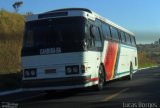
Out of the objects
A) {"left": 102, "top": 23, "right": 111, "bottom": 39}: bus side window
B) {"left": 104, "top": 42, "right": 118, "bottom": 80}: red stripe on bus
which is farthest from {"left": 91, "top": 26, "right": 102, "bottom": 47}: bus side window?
{"left": 104, "top": 42, "right": 118, "bottom": 80}: red stripe on bus

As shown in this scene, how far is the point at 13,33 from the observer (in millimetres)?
38938

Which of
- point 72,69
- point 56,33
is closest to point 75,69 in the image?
point 72,69

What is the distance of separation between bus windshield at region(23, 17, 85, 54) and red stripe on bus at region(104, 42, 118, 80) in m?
3.56

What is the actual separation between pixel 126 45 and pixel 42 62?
1111cm

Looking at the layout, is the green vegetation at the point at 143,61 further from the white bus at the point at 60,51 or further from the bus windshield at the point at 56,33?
the bus windshield at the point at 56,33

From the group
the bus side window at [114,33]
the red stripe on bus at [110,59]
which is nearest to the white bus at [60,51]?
the red stripe on bus at [110,59]

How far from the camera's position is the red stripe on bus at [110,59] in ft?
68.7

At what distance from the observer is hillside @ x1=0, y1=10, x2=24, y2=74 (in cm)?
3264

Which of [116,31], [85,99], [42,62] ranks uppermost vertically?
[116,31]

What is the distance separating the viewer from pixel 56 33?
17.5 m

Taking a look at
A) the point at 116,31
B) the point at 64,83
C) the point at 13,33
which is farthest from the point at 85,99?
the point at 13,33

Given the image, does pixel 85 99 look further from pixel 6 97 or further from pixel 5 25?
pixel 5 25

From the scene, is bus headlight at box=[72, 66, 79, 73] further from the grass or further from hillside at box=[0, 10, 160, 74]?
hillside at box=[0, 10, 160, 74]

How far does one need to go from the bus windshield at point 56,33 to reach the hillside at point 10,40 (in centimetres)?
1263
